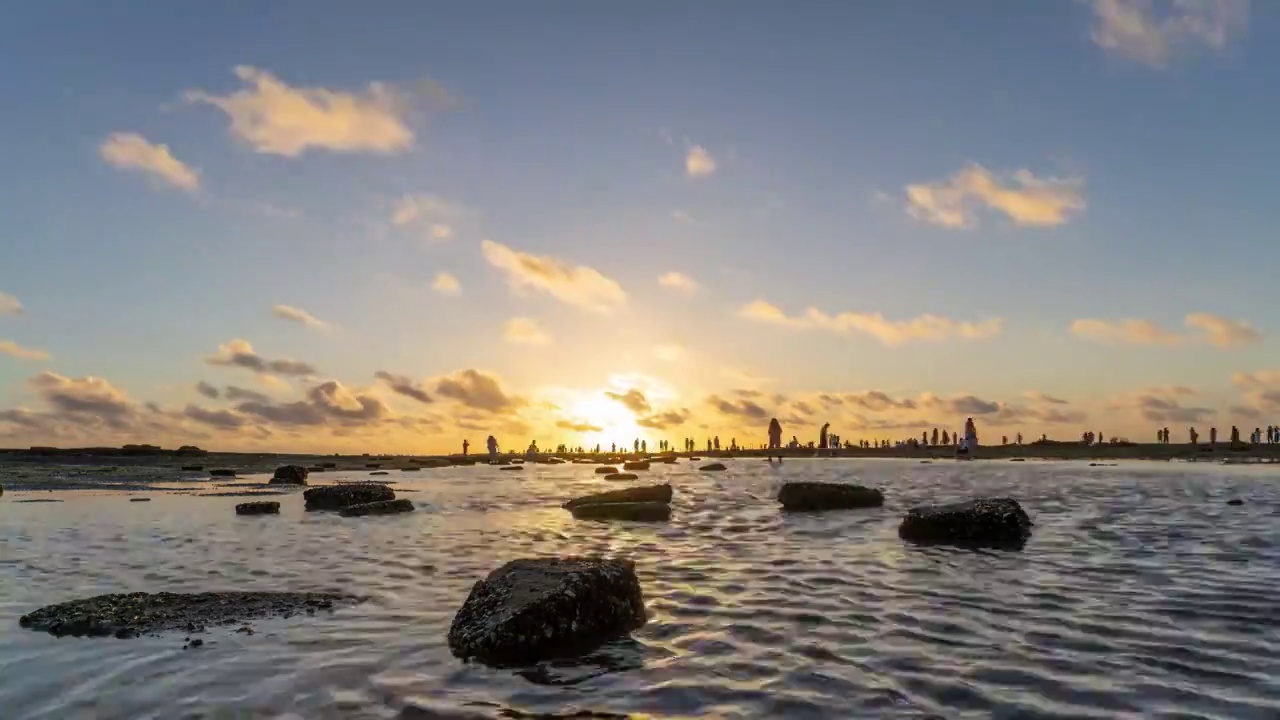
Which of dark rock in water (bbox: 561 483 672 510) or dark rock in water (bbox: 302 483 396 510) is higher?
dark rock in water (bbox: 561 483 672 510)

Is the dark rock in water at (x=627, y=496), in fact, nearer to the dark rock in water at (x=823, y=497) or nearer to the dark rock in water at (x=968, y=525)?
the dark rock in water at (x=823, y=497)

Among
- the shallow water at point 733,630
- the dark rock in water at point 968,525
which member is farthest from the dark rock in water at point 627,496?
the dark rock in water at point 968,525

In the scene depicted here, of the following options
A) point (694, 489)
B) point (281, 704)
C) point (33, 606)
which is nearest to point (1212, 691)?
point (281, 704)

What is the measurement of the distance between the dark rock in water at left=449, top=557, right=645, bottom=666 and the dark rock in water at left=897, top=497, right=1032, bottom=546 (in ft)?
32.1

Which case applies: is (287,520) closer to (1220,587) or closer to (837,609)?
(837,609)

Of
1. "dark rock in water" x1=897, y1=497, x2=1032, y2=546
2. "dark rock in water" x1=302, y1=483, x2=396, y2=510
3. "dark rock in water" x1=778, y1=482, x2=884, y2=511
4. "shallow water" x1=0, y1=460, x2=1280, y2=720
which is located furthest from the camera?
"dark rock in water" x1=302, y1=483, x2=396, y2=510

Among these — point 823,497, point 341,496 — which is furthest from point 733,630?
point 341,496

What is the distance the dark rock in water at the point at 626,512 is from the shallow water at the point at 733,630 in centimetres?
356

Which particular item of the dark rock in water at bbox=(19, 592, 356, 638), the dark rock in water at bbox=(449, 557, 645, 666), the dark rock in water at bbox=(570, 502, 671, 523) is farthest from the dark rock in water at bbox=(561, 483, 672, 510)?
the dark rock in water at bbox=(449, 557, 645, 666)

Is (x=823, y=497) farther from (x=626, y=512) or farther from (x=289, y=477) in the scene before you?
(x=289, y=477)

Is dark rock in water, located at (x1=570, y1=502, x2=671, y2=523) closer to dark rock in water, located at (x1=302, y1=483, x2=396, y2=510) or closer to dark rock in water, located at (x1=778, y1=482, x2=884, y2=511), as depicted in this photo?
dark rock in water, located at (x1=778, y1=482, x2=884, y2=511)

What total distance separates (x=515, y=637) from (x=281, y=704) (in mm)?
2545

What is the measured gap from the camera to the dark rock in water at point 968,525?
17.9 metres

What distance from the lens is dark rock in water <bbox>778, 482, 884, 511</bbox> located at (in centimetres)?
2661
